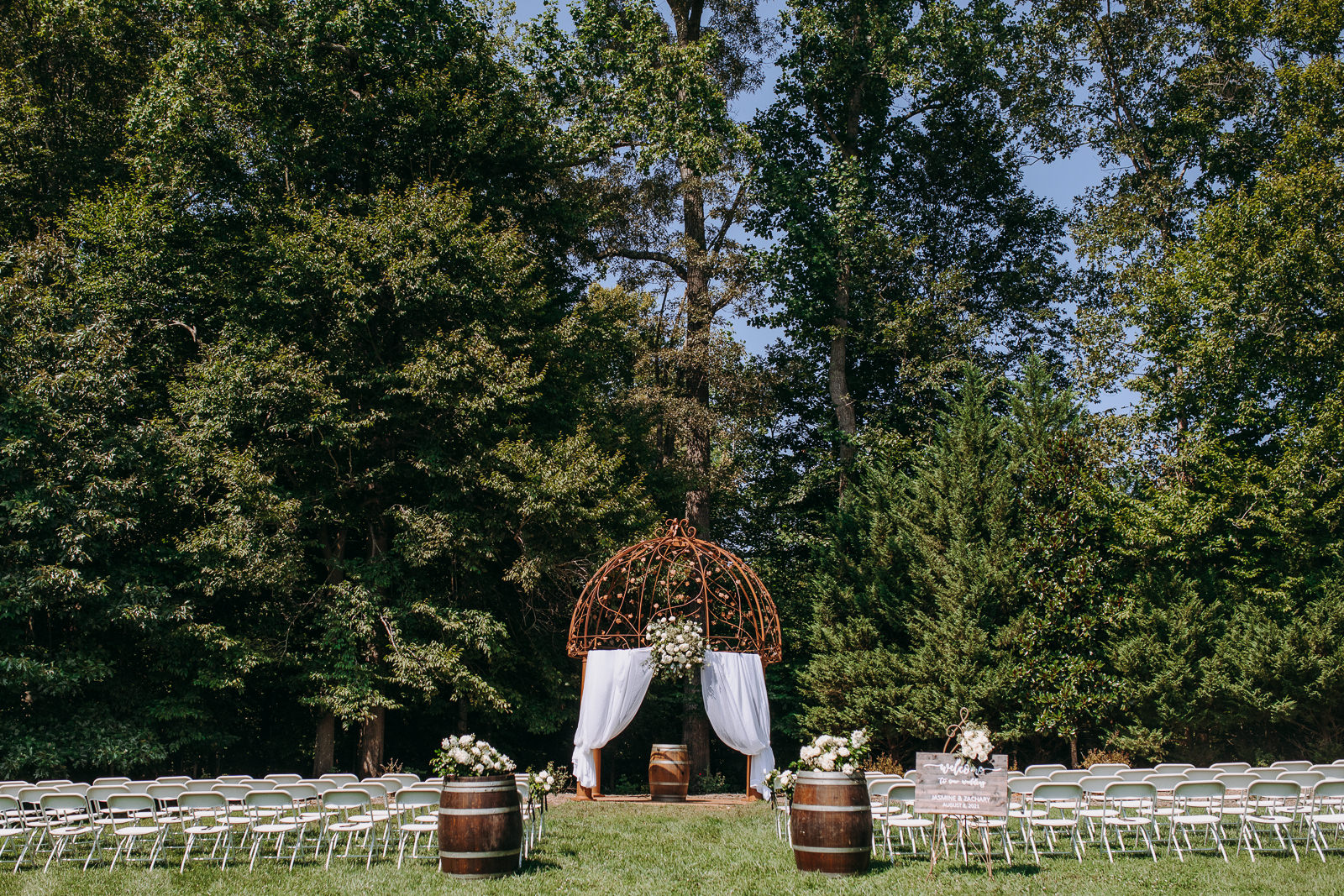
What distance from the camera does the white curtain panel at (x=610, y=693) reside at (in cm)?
1416

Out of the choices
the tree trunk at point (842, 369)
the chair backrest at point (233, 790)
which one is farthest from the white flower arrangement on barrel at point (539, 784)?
the tree trunk at point (842, 369)

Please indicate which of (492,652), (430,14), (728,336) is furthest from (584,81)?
(492,652)

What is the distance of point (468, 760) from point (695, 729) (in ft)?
39.6

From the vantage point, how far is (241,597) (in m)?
17.0

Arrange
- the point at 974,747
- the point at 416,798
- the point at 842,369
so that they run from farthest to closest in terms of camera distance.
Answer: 1. the point at 842,369
2. the point at 416,798
3. the point at 974,747

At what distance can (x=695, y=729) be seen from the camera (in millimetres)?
19875

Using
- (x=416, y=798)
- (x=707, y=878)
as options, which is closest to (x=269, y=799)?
(x=416, y=798)

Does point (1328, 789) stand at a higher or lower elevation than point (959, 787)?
lower

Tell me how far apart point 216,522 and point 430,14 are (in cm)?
1051

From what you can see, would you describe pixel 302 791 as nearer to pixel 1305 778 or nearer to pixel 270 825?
pixel 270 825

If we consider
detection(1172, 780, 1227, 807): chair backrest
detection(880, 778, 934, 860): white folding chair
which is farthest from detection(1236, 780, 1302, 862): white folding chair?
detection(880, 778, 934, 860): white folding chair

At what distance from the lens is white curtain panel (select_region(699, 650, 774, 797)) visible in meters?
14.0

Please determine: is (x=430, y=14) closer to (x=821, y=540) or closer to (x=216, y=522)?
(x=216, y=522)

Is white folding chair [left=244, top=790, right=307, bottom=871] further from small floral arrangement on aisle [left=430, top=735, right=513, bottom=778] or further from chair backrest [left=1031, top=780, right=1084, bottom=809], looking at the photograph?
chair backrest [left=1031, top=780, right=1084, bottom=809]
